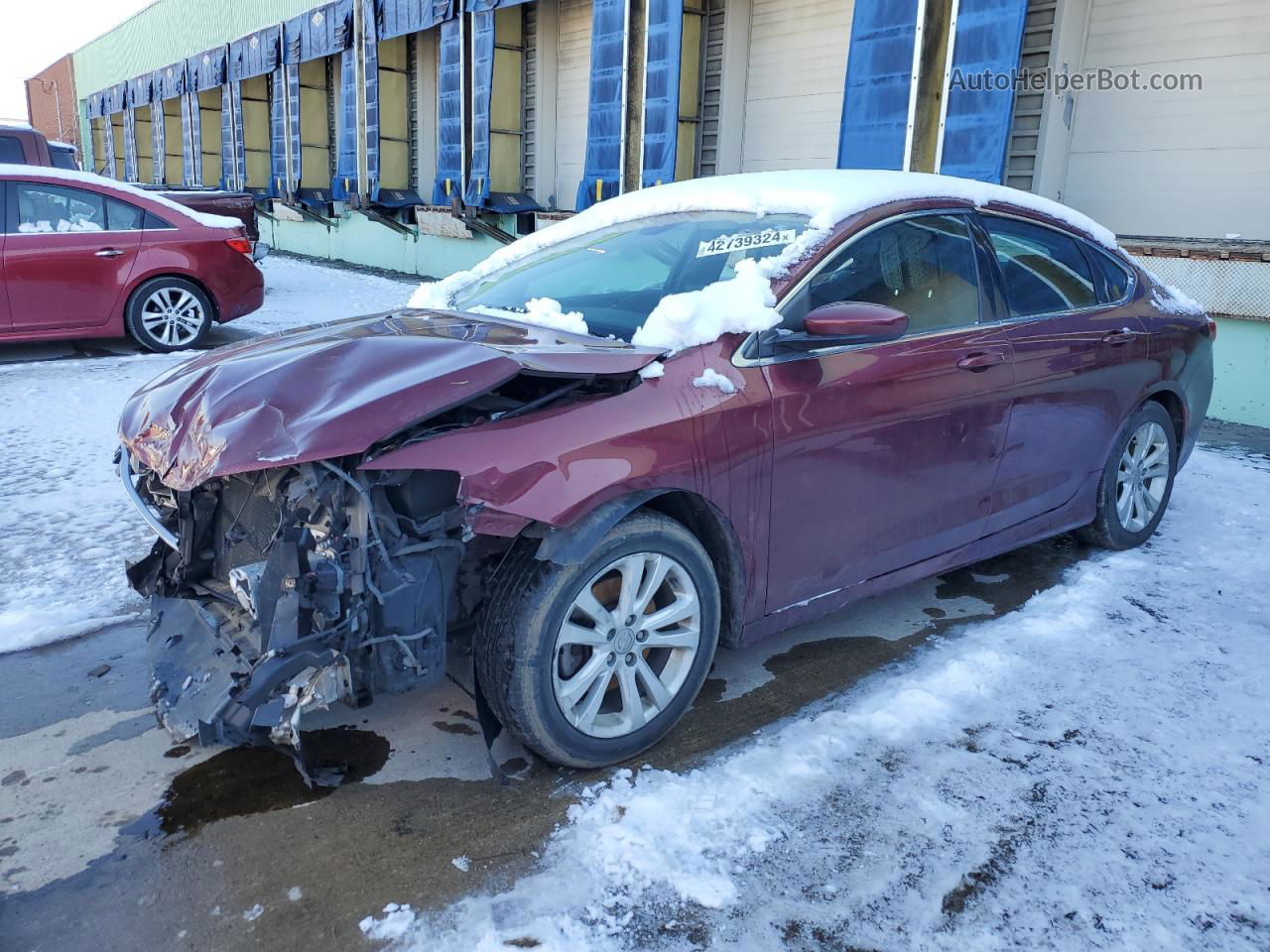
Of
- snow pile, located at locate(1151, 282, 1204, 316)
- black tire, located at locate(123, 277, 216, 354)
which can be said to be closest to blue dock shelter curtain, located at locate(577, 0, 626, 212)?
black tire, located at locate(123, 277, 216, 354)

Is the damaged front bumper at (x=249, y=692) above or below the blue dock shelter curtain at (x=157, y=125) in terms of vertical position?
below

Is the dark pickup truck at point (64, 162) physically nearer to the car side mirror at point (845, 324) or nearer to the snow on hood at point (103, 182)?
the snow on hood at point (103, 182)

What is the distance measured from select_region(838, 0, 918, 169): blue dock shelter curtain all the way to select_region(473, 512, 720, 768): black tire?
7.29m

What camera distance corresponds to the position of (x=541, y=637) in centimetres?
244

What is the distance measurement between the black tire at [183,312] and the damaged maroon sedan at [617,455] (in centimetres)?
560

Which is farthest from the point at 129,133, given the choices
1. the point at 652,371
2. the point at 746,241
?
the point at 652,371

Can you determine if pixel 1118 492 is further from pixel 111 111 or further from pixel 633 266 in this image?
pixel 111 111

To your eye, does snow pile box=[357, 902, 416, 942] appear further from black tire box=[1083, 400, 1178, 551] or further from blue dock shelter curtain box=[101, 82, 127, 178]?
blue dock shelter curtain box=[101, 82, 127, 178]

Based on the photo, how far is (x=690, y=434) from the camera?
2648mm

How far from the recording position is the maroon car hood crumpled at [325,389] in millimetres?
2324

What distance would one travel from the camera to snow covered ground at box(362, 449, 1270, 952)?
6.97 ft

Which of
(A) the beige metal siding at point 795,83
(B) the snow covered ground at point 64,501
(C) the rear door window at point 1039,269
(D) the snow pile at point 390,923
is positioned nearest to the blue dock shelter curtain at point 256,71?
(A) the beige metal siding at point 795,83

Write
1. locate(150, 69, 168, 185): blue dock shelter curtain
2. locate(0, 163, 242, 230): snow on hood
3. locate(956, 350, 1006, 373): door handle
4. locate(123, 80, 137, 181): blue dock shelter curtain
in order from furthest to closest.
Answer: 1. locate(123, 80, 137, 181): blue dock shelter curtain
2. locate(150, 69, 168, 185): blue dock shelter curtain
3. locate(0, 163, 242, 230): snow on hood
4. locate(956, 350, 1006, 373): door handle
